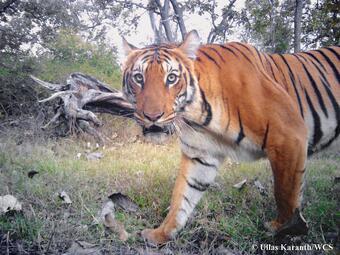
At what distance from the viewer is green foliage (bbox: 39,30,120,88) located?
1069 centimetres

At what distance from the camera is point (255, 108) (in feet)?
9.05

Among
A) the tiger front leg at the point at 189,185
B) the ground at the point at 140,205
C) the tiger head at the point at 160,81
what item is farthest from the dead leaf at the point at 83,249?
the tiger head at the point at 160,81

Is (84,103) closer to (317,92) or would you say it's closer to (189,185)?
(189,185)

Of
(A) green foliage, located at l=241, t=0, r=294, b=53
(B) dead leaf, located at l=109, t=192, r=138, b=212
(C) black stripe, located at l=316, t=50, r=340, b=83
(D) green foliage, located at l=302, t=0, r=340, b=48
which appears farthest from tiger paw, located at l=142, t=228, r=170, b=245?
(A) green foliage, located at l=241, t=0, r=294, b=53

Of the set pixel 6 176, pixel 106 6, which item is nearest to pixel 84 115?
pixel 6 176

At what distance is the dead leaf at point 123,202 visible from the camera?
3.27m

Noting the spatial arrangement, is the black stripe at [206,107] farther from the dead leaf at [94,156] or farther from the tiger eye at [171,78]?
the dead leaf at [94,156]

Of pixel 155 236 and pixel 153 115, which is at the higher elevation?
pixel 153 115

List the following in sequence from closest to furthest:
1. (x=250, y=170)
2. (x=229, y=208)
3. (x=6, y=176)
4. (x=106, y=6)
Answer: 1. (x=229, y=208)
2. (x=6, y=176)
3. (x=250, y=170)
4. (x=106, y=6)

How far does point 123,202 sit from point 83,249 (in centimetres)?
91

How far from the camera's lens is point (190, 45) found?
297 centimetres

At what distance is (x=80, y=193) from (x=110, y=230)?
0.82m

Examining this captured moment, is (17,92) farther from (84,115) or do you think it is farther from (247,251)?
(247,251)

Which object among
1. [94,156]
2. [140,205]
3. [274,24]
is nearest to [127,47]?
[140,205]
